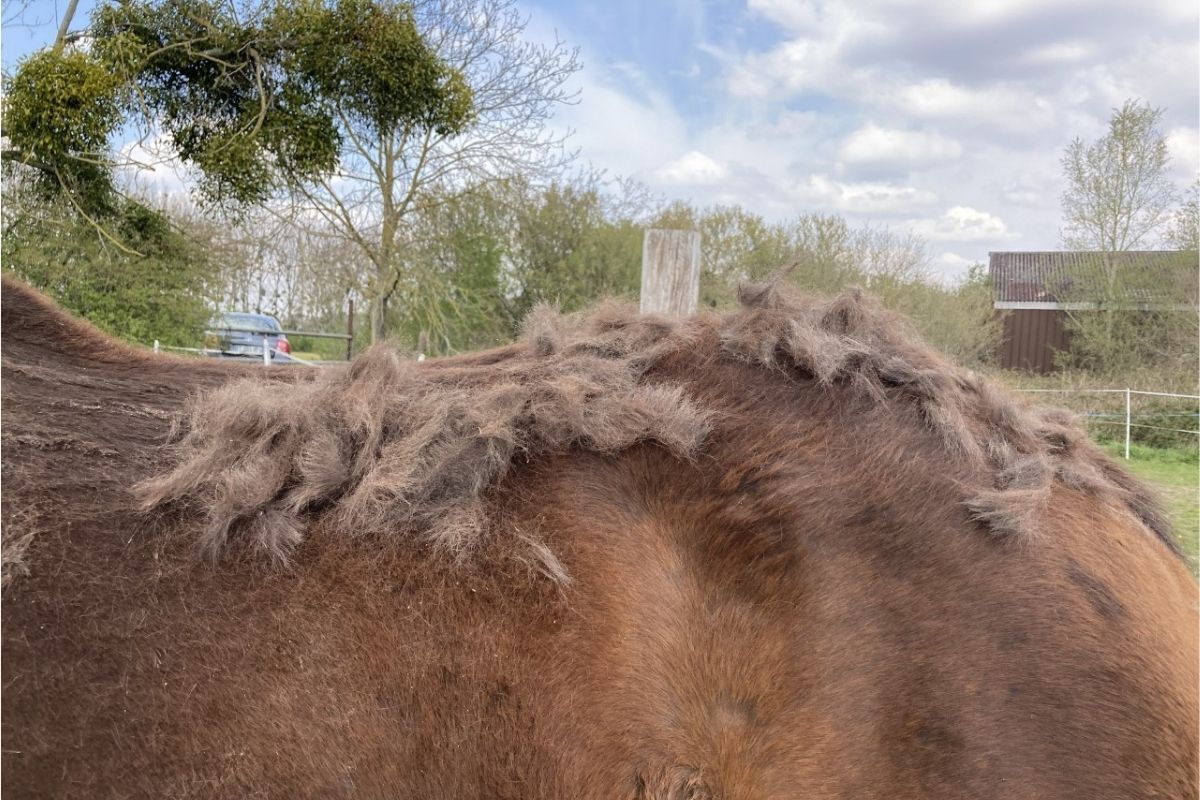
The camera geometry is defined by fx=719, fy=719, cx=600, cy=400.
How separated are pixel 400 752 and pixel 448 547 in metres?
0.33

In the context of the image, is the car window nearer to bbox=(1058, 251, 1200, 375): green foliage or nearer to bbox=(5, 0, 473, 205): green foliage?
bbox=(5, 0, 473, 205): green foliage

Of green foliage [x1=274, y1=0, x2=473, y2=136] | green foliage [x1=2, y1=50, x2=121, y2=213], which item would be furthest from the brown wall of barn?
green foliage [x1=2, y1=50, x2=121, y2=213]

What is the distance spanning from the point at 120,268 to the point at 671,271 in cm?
949

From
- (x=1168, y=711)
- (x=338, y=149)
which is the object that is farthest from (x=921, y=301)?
(x=1168, y=711)

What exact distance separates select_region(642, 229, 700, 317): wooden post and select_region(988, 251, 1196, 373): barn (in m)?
17.1

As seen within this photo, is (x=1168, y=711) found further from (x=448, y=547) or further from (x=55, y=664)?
(x=55, y=664)

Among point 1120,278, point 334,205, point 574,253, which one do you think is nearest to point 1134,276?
point 1120,278

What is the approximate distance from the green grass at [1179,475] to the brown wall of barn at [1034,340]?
6653 mm

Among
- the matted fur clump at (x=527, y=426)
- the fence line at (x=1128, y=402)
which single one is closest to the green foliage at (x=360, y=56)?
the matted fur clump at (x=527, y=426)

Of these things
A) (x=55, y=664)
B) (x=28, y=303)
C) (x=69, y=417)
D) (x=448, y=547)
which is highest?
(x=28, y=303)

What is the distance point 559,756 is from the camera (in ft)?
3.82

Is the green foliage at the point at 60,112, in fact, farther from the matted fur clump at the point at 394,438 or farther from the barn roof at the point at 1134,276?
the barn roof at the point at 1134,276

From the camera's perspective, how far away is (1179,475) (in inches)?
437

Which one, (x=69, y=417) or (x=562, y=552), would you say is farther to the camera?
(x=69, y=417)
